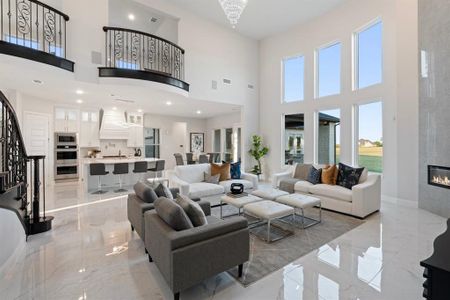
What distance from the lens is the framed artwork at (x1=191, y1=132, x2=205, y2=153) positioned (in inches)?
455

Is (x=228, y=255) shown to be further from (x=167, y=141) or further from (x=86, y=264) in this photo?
(x=167, y=141)

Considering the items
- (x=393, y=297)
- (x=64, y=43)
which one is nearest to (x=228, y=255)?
(x=393, y=297)

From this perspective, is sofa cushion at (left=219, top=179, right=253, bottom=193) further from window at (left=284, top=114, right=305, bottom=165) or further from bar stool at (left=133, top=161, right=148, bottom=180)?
window at (left=284, top=114, right=305, bottom=165)

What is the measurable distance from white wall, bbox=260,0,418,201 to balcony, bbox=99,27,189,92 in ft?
11.9

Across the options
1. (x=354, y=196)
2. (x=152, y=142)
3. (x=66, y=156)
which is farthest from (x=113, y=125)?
(x=354, y=196)

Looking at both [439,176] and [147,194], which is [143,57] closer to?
[147,194]

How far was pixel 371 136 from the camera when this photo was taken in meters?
5.70

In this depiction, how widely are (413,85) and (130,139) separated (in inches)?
358

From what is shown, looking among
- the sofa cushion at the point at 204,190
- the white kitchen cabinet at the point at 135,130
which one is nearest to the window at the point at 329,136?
the sofa cushion at the point at 204,190

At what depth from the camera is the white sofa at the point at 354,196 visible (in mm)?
4104

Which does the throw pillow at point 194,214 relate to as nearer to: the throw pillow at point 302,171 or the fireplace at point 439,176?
the throw pillow at point 302,171

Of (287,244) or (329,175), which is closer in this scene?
(287,244)

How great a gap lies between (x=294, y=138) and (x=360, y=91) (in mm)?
2651

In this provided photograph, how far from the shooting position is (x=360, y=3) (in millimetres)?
5773
